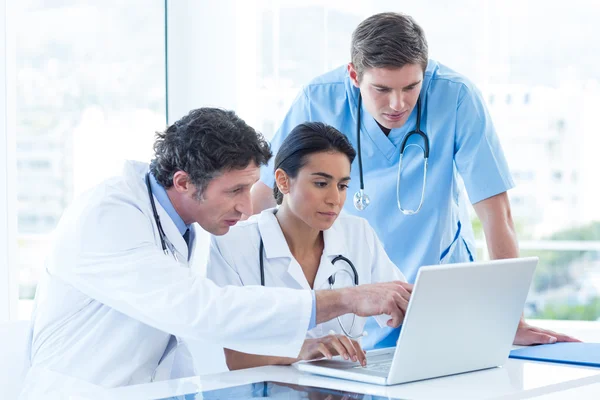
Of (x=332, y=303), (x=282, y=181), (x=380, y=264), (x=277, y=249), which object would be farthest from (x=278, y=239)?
(x=332, y=303)

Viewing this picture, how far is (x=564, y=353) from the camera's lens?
1.56 metres

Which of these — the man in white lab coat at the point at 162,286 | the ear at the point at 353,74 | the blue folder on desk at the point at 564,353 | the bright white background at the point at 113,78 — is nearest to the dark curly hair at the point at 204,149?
the man in white lab coat at the point at 162,286

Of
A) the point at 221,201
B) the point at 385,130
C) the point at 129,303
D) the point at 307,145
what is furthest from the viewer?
the point at 385,130

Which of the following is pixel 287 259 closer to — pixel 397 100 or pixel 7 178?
pixel 397 100

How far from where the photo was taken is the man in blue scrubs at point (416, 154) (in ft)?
6.20

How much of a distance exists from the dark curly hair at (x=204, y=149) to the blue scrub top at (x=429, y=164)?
0.53 metres

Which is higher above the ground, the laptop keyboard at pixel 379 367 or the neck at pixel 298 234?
the neck at pixel 298 234

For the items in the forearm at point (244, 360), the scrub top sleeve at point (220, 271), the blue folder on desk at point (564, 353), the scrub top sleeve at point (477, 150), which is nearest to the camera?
the blue folder on desk at point (564, 353)

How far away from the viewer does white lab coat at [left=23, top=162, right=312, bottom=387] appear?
1.29 m

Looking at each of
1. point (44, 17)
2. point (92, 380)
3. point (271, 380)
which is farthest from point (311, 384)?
point (44, 17)

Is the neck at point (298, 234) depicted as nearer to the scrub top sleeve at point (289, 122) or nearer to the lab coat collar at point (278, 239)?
the lab coat collar at point (278, 239)

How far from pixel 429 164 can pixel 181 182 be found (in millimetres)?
739

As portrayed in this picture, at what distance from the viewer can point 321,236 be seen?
6.24 ft

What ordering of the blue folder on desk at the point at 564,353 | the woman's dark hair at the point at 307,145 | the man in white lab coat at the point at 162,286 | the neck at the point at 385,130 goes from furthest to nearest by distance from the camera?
the neck at the point at 385,130 → the woman's dark hair at the point at 307,145 → the blue folder on desk at the point at 564,353 → the man in white lab coat at the point at 162,286
